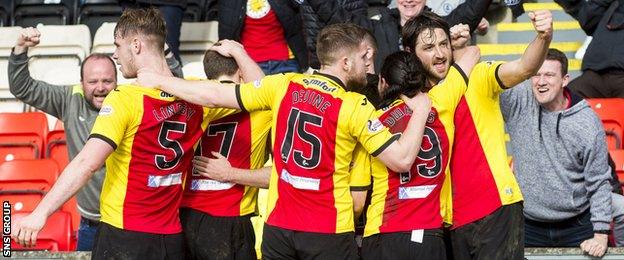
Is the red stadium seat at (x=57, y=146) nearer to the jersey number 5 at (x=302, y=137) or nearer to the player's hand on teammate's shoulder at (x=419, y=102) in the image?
the jersey number 5 at (x=302, y=137)

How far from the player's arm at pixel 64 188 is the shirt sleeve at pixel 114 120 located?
1.4 inches

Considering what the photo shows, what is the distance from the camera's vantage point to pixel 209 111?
603 cm

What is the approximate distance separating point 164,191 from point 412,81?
135cm

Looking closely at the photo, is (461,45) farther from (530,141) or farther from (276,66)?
(276,66)

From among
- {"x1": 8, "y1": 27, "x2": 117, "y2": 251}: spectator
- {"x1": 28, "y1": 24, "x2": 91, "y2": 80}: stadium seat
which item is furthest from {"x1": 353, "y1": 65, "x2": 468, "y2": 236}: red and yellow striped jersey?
{"x1": 28, "y1": 24, "x2": 91, "y2": 80}: stadium seat

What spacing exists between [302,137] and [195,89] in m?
0.59

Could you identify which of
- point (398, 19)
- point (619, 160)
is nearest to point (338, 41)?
point (398, 19)

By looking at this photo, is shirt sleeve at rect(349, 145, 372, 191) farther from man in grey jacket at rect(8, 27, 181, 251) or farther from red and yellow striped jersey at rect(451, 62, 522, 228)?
man in grey jacket at rect(8, 27, 181, 251)

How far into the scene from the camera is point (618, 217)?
7105 millimetres

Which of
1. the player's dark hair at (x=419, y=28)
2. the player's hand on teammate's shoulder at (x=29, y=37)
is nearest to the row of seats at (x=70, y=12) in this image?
the player's hand on teammate's shoulder at (x=29, y=37)

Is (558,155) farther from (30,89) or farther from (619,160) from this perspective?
(30,89)

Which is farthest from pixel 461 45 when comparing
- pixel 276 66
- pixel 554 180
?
pixel 276 66

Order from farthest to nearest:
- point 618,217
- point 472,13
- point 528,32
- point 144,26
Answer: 1. point 528,32
2. point 472,13
3. point 618,217
4. point 144,26

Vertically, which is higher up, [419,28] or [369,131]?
[419,28]
